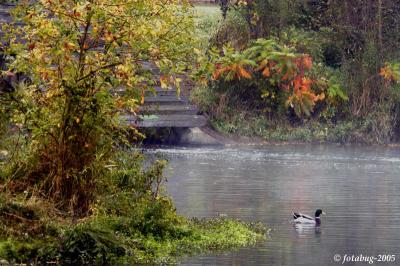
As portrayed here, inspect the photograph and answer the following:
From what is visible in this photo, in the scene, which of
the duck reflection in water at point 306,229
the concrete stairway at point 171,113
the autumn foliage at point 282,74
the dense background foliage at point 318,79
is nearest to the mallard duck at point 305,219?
the duck reflection in water at point 306,229

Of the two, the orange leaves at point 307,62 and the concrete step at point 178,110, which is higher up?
the orange leaves at point 307,62

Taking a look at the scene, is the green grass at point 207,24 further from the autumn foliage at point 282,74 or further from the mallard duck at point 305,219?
the mallard duck at point 305,219

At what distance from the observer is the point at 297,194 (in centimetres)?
2528

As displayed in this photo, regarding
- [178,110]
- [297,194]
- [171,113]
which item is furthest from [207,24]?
[297,194]

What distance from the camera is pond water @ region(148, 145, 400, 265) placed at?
17.9 metres

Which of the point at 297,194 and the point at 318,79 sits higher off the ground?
the point at 318,79

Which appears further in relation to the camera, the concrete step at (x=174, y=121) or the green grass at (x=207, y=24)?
the green grass at (x=207, y=24)

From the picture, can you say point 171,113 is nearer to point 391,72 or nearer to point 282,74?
point 282,74

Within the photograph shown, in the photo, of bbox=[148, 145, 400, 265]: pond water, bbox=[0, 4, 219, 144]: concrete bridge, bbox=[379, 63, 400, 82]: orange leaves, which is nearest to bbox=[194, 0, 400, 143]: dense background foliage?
bbox=[379, 63, 400, 82]: orange leaves

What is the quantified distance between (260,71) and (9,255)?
2241 cm

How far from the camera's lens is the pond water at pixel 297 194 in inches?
703

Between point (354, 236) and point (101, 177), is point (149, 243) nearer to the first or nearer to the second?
point (101, 177)

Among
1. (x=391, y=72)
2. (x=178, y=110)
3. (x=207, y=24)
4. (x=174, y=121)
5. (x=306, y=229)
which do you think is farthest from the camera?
(x=207, y=24)

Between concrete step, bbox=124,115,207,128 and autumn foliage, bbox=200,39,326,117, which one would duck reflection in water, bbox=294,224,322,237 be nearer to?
concrete step, bbox=124,115,207,128
